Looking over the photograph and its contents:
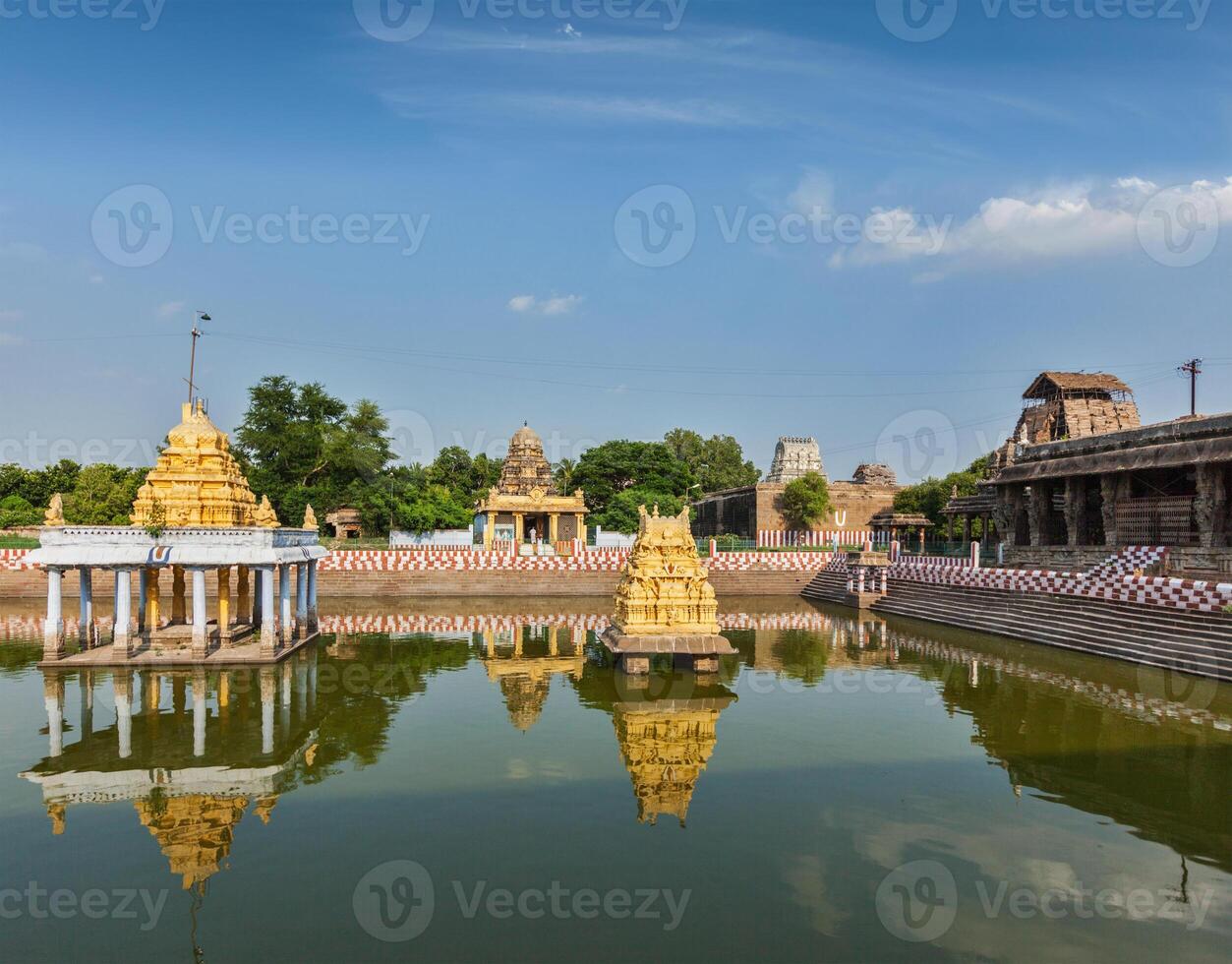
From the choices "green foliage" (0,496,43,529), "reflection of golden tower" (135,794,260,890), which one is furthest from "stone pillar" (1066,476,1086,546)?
"green foliage" (0,496,43,529)

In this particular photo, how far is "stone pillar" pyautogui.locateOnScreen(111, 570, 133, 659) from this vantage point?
1661 cm

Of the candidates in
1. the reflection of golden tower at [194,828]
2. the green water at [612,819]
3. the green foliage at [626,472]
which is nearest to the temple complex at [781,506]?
the green foliage at [626,472]

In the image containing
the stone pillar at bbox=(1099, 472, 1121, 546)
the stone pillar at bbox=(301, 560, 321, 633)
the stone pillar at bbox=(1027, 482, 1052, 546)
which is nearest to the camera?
the stone pillar at bbox=(301, 560, 321, 633)

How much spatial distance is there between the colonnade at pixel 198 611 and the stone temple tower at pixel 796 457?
156 feet

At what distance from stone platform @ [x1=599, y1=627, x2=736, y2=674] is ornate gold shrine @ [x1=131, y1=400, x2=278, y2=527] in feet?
27.9

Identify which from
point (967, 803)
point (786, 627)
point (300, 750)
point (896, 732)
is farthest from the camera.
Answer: point (786, 627)

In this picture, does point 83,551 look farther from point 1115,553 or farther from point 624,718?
point 1115,553

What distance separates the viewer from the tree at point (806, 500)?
4866cm

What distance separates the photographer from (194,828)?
27.7 ft

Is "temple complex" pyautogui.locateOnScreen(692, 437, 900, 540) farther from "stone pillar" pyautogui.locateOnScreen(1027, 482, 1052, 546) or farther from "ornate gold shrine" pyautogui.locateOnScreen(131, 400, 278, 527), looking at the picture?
"ornate gold shrine" pyautogui.locateOnScreen(131, 400, 278, 527)

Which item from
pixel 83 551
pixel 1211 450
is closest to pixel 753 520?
pixel 1211 450

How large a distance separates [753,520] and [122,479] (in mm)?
35922

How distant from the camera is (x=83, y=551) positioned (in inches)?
626

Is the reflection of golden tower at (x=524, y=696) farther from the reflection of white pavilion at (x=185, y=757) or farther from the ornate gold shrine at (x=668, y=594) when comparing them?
the reflection of white pavilion at (x=185, y=757)
